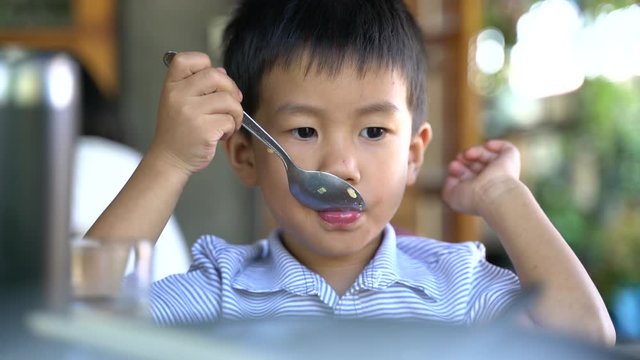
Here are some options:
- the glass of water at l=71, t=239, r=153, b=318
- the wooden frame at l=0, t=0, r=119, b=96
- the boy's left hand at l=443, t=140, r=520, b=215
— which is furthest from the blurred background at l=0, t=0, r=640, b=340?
the glass of water at l=71, t=239, r=153, b=318

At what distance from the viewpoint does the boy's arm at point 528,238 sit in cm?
118

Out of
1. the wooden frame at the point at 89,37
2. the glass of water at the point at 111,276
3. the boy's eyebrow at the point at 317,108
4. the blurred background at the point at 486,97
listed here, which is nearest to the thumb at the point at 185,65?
the boy's eyebrow at the point at 317,108

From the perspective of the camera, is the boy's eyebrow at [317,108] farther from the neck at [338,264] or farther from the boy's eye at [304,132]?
the neck at [338,264]

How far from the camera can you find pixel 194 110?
116cm

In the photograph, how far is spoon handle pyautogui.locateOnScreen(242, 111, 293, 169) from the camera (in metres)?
1.18

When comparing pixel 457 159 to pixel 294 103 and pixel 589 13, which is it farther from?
pixel 589 13

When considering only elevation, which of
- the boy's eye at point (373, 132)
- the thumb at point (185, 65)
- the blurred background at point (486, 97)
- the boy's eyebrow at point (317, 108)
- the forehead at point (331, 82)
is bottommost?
the blurred background at point (486, 97)

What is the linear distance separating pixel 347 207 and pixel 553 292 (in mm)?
276

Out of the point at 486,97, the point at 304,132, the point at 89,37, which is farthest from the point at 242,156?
the point at 486,97

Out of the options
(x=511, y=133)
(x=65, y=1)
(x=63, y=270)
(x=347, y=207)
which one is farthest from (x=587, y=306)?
(x=511, y=133)

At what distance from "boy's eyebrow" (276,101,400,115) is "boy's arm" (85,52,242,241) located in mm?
118

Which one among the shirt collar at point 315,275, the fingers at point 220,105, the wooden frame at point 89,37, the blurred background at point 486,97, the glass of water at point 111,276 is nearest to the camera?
the glass of water at point 111,276

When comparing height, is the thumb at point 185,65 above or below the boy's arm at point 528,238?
above

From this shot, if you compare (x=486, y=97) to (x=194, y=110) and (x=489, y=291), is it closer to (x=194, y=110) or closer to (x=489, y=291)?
(x=489, y=291)
